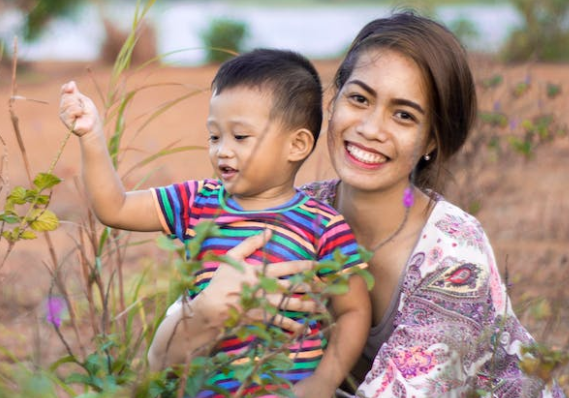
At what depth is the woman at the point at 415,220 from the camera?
2.30 metres

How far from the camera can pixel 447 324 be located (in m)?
2.34

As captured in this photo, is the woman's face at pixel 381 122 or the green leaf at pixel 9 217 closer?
the green leaf at pixel 9 217

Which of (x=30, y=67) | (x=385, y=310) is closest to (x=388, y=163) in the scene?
(x=385, y=310)

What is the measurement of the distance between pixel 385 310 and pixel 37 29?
11411 millimetres

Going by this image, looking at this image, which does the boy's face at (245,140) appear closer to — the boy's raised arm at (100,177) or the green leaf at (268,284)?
the boy's raised arm at (100,177)

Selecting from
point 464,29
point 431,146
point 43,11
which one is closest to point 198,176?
point 431,146

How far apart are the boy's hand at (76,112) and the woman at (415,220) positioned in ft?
2.27

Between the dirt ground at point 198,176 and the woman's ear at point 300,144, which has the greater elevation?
the woman's ear at point 300,144

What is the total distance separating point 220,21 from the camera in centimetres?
1319

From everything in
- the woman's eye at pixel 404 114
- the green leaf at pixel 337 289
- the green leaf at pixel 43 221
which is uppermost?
the woman's eye at pixel 404 114

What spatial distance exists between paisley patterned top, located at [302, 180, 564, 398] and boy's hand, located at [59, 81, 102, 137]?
89 centimetres

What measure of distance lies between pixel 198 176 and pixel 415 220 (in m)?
4.28

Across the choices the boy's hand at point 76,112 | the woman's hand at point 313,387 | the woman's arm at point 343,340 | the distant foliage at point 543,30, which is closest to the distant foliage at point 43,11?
the distant foliage at point 543,30

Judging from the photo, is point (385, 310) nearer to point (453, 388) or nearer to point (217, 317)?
point (453, 388)
